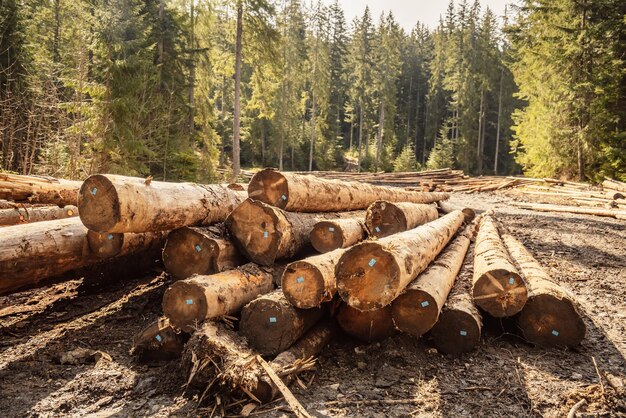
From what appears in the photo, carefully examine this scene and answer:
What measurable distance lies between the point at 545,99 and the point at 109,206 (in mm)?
25179

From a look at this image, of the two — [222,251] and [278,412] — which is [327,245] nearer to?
[222,251]

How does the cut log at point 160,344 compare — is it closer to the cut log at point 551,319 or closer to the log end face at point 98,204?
the log end face at point 98,204

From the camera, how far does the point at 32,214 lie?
6.30m

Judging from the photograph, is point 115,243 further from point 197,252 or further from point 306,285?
point 306,285

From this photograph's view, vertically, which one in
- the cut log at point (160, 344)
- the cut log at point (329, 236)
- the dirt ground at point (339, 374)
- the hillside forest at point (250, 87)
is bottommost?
the dirt ground at point (339, 374)

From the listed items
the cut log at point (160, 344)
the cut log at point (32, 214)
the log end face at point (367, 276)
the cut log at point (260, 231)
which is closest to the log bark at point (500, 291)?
the log end face at point (367, 276)

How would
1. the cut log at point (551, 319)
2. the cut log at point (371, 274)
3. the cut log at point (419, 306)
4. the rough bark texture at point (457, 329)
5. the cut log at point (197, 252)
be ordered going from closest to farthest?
the cut log at point (371, 274) < the cut log at point (419, 306) < the rough bark texture at point (457, 329) < the cut log at point (551, 319) < the cut log at point (197, 252)

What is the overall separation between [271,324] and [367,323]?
1067 millimetres

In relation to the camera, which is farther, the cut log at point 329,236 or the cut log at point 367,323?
the cut log at point 329,236

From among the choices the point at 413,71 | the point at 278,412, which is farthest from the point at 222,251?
the point at 413,71

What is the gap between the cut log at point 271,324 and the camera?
12.4 ft

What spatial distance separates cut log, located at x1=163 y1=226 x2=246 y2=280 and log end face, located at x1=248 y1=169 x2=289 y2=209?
905 millimetres

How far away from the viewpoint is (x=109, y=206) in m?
3.95

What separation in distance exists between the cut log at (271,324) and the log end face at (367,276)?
545 mm
